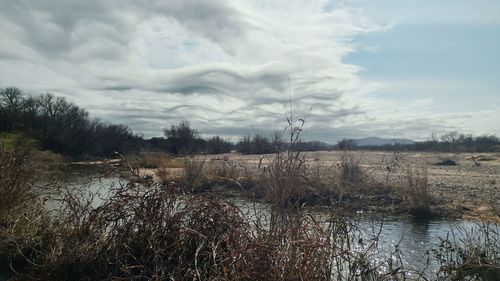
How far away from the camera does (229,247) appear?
4949 millimetres

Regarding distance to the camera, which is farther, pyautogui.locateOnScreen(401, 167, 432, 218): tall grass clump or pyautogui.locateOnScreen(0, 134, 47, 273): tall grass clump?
pyautogui.locateOnScreen(401, 167, 432, 218): tall grass clump

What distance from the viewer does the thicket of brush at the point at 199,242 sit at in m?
4.77

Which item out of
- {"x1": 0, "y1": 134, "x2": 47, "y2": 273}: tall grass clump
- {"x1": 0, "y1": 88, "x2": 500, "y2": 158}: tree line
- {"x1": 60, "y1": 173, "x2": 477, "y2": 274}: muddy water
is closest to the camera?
{"x1": 0, "y1": 134, "x2": 47, "y2": 273}: tall grass clump

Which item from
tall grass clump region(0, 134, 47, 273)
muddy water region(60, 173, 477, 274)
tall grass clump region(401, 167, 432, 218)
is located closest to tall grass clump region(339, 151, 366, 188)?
muddy water region(60, 173, 477, 274)

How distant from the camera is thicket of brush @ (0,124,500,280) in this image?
4.77 metres

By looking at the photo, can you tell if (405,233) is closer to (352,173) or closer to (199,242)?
(352,173)

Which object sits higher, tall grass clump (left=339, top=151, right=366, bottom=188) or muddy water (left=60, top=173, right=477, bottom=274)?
tall grass clump (left=339, top=151, right=366, bottom=188)

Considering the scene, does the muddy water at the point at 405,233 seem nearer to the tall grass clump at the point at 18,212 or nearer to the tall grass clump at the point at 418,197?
the tall grass clump at the point at 418,197

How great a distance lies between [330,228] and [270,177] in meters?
Result: 0.95

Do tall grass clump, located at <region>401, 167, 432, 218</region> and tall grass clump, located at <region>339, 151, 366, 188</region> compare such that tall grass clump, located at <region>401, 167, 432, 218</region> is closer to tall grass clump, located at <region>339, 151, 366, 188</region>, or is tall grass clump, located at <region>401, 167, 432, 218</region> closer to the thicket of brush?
tall grass clump, located at <region>339, 151, 366, 188</region>

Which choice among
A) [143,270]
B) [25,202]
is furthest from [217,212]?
[25,202]

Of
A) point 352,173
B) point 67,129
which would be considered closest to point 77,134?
point 67,129

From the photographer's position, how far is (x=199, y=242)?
210 inches

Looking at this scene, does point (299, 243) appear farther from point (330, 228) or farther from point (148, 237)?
point (148, 237)
